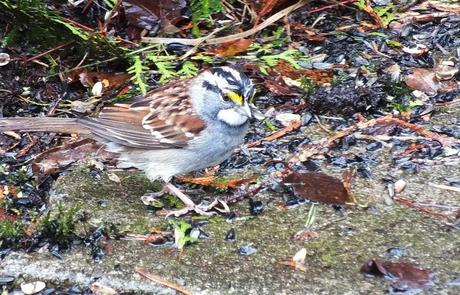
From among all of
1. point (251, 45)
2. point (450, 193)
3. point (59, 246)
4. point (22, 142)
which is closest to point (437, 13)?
point (251, 45)

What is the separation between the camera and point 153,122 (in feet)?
12.5

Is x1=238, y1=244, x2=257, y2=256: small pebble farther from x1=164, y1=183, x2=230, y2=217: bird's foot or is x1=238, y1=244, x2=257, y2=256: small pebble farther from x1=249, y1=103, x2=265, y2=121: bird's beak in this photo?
x1=249, y1=103, x2=265, y2=121: bird's beak

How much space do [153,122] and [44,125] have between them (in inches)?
19.4

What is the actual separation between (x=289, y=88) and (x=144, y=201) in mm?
1142

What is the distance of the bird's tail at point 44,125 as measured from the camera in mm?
3754

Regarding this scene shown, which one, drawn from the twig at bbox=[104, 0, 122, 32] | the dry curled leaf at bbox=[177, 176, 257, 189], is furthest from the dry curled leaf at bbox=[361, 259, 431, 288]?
the twig at bbox=[104, 0, 122, 32]

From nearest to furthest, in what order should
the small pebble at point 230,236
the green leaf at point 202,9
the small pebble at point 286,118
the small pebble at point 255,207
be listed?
the small pebble at point 230,236, the small pebble at point 255,207, the small pebble at point 286,118, the green leaf at point 202,9

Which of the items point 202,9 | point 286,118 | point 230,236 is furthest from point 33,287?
point 202,9

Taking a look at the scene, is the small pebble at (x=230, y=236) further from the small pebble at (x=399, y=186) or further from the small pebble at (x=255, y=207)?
the small pebble at (x=399, y=186)

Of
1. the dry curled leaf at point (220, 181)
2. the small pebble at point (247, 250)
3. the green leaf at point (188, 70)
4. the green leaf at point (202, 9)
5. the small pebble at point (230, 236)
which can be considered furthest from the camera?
the green leaf at point (202, 9)

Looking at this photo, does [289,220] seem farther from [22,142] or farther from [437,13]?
[437,13]

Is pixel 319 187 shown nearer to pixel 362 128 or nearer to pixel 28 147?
pixel 362 128

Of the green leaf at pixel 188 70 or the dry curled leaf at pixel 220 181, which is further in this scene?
the green leaf at pixel 188 70

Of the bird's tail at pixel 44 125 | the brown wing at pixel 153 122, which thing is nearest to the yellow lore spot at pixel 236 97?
the brown wing at pixel 153 122
